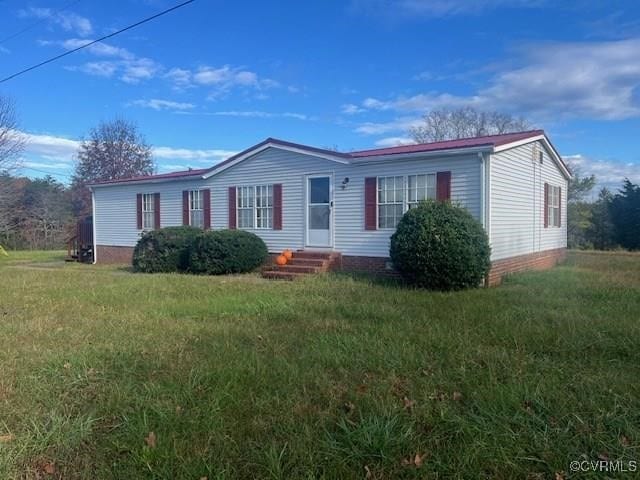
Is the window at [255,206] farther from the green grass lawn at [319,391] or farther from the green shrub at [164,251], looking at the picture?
the green grass lawn at [319,391]

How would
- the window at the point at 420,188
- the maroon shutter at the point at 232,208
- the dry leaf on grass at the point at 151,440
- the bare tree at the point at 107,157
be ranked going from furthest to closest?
the bare tree at the point at 107,157 → the maroon shutter at the point at 232,208 → the window at the point at 420,188 → the dry leaf on grass at the point at 151,440

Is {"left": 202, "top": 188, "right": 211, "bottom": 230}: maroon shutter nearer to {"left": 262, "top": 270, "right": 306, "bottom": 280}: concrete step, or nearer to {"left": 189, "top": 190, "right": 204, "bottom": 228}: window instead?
{"left": 189, "top": 190, "right": 204, "bottom": 228}: window

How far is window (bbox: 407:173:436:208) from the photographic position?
35.7ft

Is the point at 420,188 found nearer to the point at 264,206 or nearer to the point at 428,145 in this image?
the point at 428,145

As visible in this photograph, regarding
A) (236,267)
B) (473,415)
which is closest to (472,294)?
(473,415)

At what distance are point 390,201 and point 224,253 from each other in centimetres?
436

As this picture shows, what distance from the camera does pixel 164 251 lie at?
13352mm

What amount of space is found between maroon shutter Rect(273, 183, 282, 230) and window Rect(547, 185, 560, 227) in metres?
7.87

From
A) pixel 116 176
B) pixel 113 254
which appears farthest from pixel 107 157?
pixel 113 254

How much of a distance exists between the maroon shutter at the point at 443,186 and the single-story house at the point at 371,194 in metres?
0.02

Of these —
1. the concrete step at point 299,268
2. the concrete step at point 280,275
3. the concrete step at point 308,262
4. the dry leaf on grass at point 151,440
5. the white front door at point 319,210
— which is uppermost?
the white front door at point 319,210

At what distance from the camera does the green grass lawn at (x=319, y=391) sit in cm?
292

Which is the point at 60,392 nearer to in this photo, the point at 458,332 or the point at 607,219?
the point at 458,332
